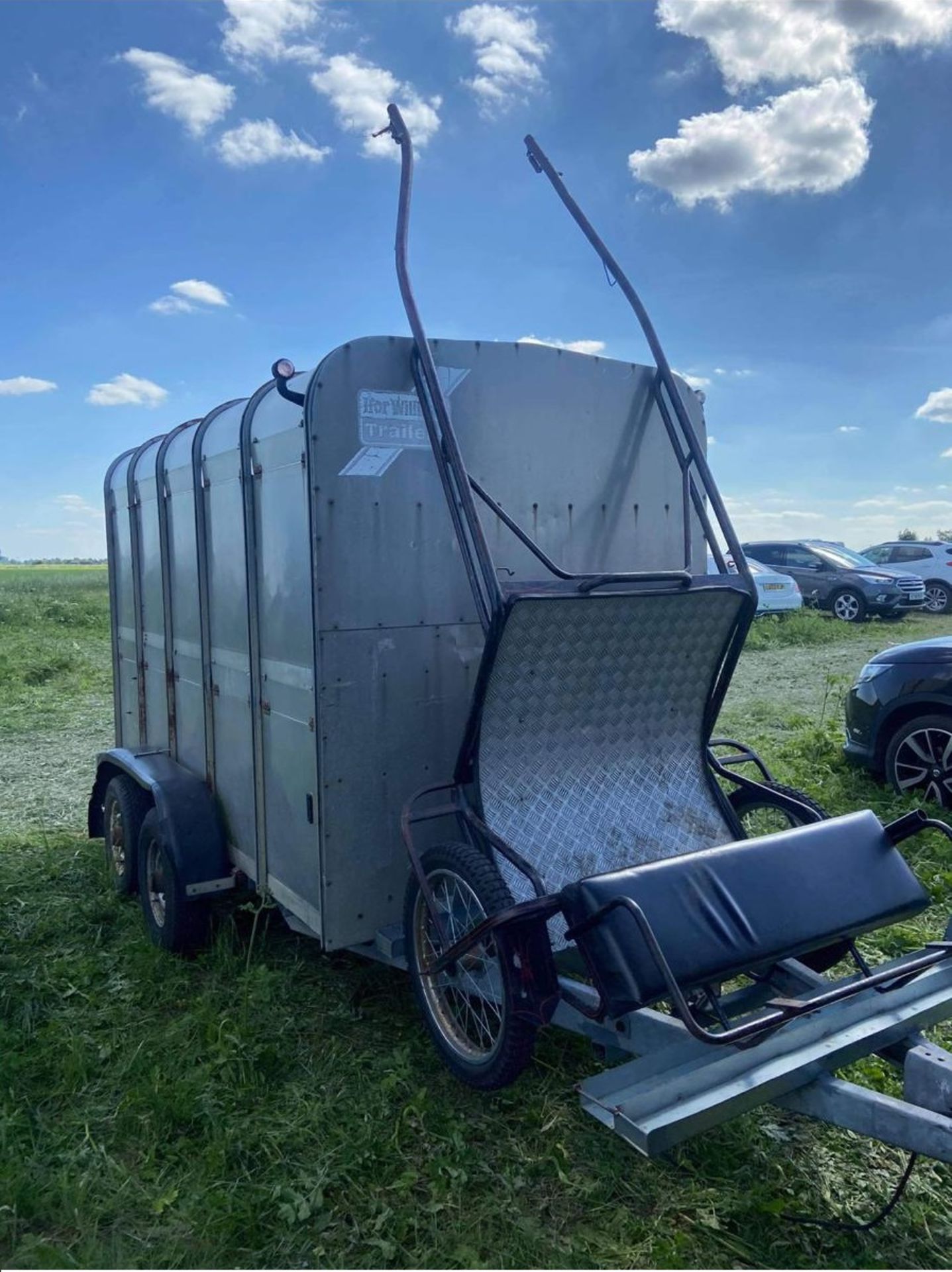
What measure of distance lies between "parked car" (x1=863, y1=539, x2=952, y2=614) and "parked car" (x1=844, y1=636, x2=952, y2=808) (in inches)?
690

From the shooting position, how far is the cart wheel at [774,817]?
3.72 metres

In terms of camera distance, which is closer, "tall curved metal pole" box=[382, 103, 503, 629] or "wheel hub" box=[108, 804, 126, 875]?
"tall curved metal pole" box=[382, 103, 503, 629]

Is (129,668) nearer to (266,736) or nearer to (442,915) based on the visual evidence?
(266,736)

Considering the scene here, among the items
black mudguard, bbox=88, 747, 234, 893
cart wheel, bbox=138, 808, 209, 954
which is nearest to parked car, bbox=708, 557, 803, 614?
black mudguard, bbox=88, 747, 234, 893

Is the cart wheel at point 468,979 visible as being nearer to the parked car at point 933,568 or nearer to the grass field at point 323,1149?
the grass field at point 323,1149

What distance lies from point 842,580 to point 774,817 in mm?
18312

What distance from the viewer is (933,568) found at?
23656 millimetres

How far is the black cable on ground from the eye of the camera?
2.82m

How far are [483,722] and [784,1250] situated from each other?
1908 mm

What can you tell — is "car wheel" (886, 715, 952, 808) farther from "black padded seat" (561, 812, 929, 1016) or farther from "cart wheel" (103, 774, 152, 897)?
"cart wheel" (103, 774, 152, 897)

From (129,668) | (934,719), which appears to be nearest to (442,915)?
(129,668)

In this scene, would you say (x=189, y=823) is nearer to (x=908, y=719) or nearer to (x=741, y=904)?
(x=741, y=904)

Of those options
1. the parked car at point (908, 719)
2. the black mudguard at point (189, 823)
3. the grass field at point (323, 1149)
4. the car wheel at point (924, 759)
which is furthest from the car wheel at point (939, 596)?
the black mudguard at point (189, 823)

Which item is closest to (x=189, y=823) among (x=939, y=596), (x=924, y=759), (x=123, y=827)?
(x=123, y=827)
